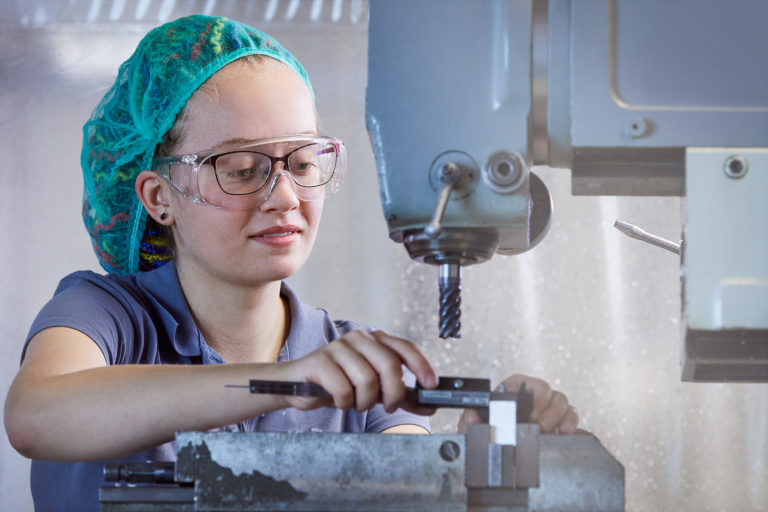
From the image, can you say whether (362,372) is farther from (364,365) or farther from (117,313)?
(117,313)

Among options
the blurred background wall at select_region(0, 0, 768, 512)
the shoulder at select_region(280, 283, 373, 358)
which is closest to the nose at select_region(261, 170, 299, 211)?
the shoulder at select_region(280, 283, 373, 358)

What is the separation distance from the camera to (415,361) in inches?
33.5

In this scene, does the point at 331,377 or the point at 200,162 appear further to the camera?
the point at 200,162

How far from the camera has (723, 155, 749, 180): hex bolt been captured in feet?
2.69

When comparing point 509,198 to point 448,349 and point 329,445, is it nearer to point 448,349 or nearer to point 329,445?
point 329,445

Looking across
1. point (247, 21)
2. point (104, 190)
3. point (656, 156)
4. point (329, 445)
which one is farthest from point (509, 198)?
point (247, 21)

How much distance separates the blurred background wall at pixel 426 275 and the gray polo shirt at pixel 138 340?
580 mm

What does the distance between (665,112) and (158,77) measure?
819 millimetres

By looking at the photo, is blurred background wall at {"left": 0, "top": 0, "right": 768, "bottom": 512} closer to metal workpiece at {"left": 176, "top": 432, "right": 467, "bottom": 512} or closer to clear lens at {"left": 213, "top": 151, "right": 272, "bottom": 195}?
clear lens at {"left": 213, "top": 151, "right": 272, "bottom": 195}

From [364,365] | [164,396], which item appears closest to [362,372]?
[364,365]

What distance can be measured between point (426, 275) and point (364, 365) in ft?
3.99

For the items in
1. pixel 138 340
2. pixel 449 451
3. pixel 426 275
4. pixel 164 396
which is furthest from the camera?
pixel 426 275

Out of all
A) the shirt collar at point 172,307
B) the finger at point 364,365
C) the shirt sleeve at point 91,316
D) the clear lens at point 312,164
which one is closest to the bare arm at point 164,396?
the finger at point 364,365

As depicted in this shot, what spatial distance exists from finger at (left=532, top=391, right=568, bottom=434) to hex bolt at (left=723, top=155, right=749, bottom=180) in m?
0.35
